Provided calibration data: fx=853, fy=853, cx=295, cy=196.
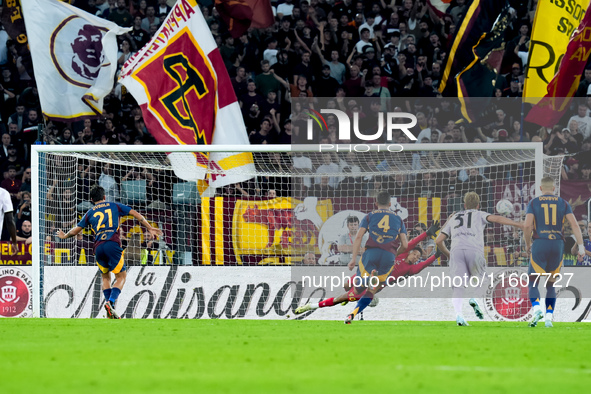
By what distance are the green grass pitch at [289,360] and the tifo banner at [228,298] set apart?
12.8ft

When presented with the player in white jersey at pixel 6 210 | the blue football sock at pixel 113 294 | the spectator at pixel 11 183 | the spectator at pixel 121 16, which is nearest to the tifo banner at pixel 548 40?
the blue football sock at pixel 113 294

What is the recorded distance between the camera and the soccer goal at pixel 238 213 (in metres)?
14.3

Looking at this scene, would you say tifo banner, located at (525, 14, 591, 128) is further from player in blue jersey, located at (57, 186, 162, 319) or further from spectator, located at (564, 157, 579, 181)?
player in blue jersey, located at (57, 186, 162, 319)

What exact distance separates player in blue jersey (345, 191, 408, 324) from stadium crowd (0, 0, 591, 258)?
Answer: 3212 millimetres

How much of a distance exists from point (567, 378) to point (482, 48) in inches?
412

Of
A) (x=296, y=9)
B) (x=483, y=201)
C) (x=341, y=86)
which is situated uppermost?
(x=296, y=9)

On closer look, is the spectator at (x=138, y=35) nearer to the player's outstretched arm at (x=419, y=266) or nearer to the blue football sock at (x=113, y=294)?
the blue football sock at (x=113, y=294)

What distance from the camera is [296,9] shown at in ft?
63.2

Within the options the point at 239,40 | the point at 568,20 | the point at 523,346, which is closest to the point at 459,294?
the point at 523,346

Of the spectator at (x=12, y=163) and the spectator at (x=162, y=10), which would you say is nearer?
the spectator at (x=12, y=163)

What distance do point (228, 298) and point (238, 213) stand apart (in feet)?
4.85

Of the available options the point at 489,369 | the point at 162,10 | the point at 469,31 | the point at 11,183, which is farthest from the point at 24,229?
the point at 489,369

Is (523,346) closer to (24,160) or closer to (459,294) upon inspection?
(459,294)

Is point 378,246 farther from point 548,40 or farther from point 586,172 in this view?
point 586,172
